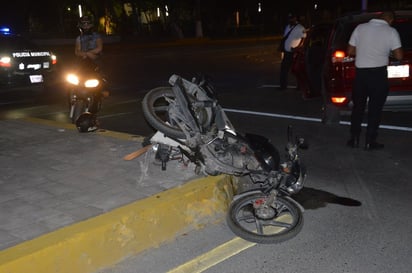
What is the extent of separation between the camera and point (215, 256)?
4285 millimetres

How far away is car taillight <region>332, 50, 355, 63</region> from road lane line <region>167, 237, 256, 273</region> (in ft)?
15.2

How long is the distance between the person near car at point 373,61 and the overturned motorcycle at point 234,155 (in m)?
2.34

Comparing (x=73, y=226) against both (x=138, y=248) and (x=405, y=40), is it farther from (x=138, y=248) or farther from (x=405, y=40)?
(x=405, y=40)

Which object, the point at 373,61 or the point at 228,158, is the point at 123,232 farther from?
the point at 373,61

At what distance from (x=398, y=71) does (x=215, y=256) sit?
534 centimetres

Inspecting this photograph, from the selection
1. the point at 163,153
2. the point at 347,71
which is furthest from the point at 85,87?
the point at 347,71

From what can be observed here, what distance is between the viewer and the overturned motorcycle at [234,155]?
4715 mm

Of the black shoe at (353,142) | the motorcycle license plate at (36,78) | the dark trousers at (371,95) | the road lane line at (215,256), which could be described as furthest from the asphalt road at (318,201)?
the motorcycle license plate at (36,78)

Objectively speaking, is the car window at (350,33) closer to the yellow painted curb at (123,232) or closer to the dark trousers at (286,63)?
the dark trousers at (286,63)

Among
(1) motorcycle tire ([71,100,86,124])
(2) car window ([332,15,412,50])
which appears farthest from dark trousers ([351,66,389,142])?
(1) motorcycle tire ([71,100,86,124])

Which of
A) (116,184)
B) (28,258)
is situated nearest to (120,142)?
(116,184)

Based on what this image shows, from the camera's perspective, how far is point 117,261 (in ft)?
14.0

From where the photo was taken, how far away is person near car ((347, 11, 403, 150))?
7.05 meters

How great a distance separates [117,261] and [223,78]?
12.3 meters
